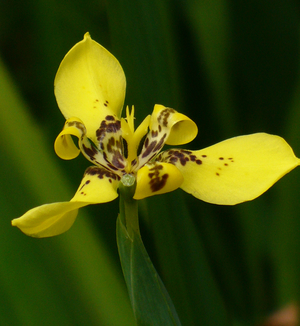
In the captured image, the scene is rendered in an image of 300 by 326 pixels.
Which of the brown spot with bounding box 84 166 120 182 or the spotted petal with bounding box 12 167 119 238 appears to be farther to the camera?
the brown spot with bounding box 84 166 120 182

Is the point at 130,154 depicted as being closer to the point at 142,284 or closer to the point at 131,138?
the point at 131,138

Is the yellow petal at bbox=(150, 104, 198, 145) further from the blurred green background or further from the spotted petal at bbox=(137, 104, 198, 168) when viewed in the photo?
the blurred green background

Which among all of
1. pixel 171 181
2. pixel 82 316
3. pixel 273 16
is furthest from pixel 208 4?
pixel 82 316

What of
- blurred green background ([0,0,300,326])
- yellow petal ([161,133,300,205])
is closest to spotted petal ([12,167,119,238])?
yellow petal ([161,133,300,205])

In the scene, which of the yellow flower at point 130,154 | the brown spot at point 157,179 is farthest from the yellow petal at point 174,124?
the brown spot at point 157,179

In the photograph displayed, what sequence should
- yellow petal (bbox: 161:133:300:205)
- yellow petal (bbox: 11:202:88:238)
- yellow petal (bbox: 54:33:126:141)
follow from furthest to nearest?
yellow petal (bbox: 54:33:126:141) < yellow petal (bbox: 161:133:300:205) < yellow petal (bbox: 11:202:88:238)

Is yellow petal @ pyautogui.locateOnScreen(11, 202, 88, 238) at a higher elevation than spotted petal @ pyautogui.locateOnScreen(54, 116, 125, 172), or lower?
lower
